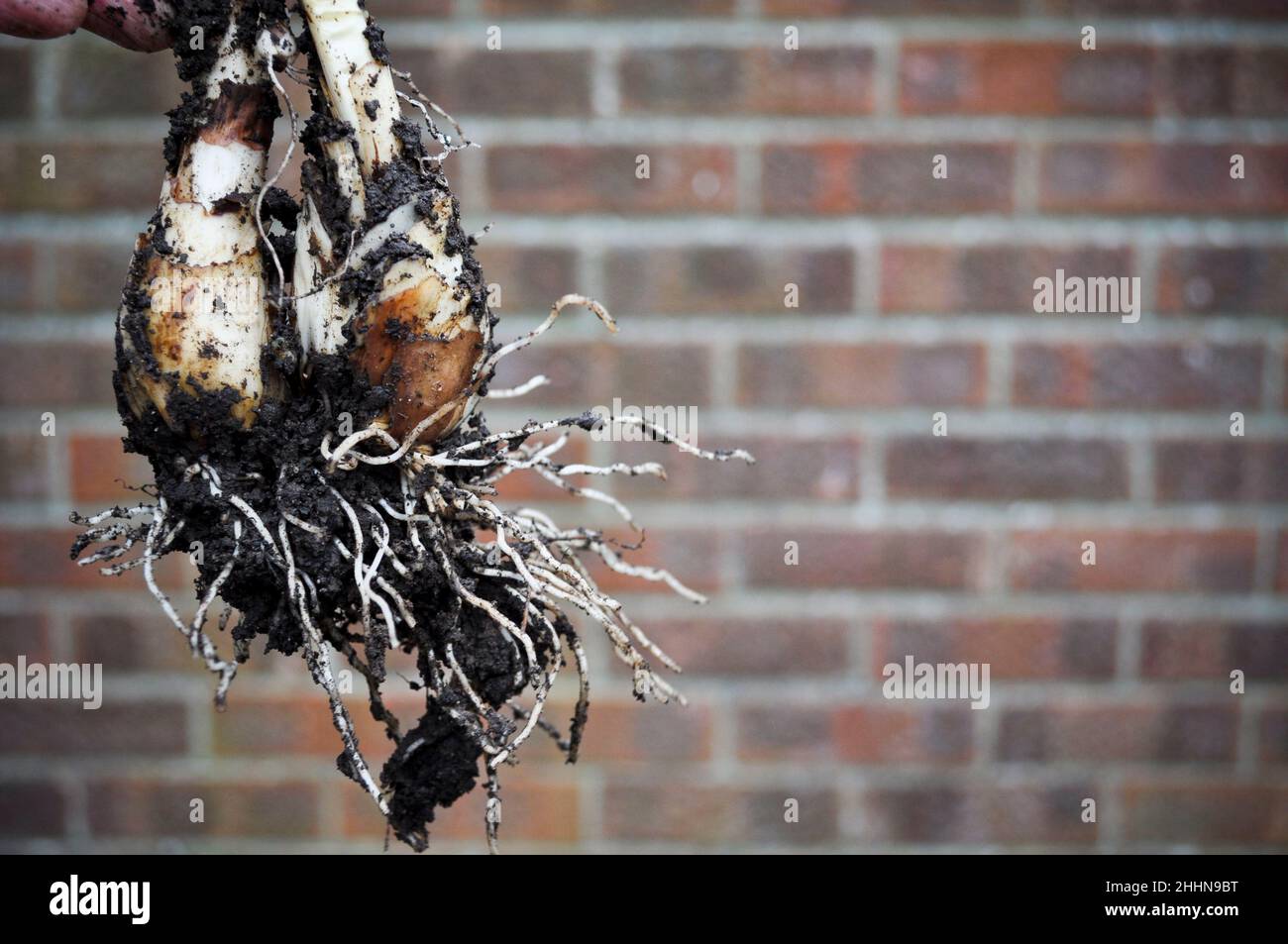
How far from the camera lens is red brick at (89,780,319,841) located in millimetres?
1309

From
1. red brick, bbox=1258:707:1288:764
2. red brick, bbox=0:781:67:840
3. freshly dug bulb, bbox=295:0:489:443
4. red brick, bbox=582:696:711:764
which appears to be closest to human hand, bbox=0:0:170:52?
freshly dug bulb, bbox=295:0:489:443

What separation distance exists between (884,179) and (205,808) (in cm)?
109

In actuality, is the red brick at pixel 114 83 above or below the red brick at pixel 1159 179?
above

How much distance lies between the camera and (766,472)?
1.25m

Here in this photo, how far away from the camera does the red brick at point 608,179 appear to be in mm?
1216

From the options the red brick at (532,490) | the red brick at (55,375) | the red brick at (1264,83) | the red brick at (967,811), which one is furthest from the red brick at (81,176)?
the red brick at (1264,83)

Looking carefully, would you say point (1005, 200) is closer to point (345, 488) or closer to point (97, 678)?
point (345, 488)

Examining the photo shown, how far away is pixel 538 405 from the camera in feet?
4.08

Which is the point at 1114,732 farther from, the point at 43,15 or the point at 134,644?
the point at 43,15

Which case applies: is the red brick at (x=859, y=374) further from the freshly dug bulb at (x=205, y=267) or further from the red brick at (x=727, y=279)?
the freshly dug bulb at (x=205, y=267)

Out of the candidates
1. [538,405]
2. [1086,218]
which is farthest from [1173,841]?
[538,405]

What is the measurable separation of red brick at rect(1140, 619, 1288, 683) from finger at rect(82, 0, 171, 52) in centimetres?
118

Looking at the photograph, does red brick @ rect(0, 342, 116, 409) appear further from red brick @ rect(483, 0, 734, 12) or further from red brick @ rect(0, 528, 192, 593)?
red brick @ rect(483, 0, 734, 12)

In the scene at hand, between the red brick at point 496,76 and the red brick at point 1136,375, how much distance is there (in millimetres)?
598
